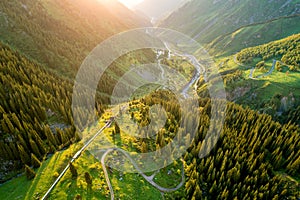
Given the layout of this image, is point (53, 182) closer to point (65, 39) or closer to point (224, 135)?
point (224, 135)

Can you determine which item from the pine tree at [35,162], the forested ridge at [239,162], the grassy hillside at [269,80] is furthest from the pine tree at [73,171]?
the grassy hillside at [269,80]

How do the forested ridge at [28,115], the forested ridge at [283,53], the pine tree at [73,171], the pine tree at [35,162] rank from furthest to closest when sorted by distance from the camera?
the forested ridge at [283,53], the forested ridge at [28,115], the pine tree at [35,162], the pine tree at [73,171]

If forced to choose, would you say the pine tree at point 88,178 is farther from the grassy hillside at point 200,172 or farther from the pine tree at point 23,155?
the pine tree at point 23,155

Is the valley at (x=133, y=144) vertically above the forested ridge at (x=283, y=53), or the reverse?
the forested ridge at (x=283, y=53)

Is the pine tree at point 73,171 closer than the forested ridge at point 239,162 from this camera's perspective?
Yes

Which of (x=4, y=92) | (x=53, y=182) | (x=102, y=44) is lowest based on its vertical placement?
(x=53, y=182)

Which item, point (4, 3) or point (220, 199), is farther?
point (4, 3)

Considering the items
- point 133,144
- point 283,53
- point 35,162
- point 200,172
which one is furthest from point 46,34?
point 283,53

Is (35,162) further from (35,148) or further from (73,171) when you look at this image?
(73,171)

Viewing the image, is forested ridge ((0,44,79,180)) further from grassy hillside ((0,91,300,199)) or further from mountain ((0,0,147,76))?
mountain ((0,0,147,76))

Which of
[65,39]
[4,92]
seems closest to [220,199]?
[4,92]

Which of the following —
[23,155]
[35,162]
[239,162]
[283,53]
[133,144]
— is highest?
[283,53]
